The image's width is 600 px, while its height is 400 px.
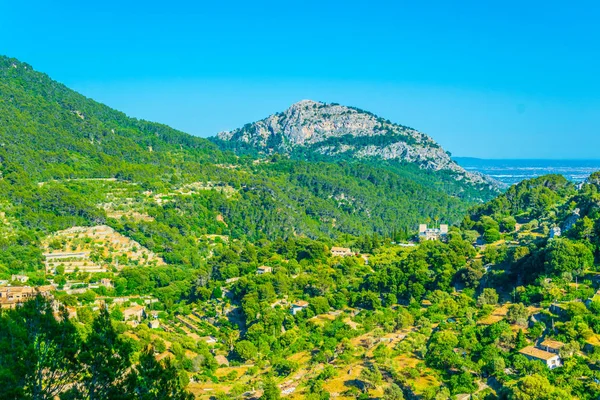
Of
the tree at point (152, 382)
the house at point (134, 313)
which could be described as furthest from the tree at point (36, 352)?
the house at point (134, 313)

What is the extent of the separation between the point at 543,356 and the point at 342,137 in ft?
488

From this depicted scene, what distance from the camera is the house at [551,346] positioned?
29750mm

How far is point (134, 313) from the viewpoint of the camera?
4659 cm

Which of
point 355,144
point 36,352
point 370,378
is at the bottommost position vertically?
point 370,378

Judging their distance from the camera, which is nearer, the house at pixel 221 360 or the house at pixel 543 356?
the house at pixel 543 356

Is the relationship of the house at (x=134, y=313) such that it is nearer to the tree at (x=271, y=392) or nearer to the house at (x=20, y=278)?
the house at (x=20, y=278)

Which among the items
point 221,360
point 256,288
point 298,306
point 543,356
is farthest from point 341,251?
point 543,356

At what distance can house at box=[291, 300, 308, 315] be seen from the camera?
150ft

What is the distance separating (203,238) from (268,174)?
136ft

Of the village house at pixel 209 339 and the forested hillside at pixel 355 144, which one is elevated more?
the forested hillside at pixel 355 144

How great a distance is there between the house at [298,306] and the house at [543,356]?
18.6 metres

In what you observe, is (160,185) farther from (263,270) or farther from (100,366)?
(100,366)

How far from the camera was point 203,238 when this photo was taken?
77062 mm

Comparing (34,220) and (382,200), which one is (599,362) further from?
(382,200)
